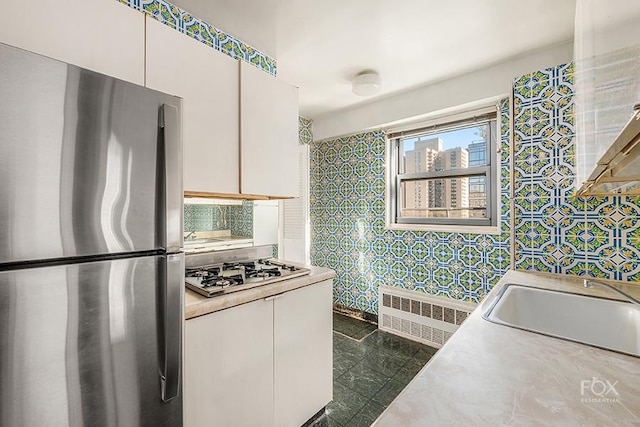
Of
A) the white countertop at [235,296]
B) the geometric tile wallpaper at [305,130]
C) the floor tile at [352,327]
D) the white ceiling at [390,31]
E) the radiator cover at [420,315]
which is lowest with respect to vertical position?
the floor tile at [352,327]

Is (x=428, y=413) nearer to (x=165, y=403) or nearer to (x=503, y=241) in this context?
(x=165, y=403)

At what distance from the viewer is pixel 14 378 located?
0.63 m

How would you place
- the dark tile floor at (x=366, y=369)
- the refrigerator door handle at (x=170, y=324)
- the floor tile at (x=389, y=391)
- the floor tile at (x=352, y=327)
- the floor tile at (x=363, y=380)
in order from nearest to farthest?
the refrigerator door handle at (x=170, y=324)
the dark tile floor at (x=366, y=369)
the floor tile at (x=389, y=391)
the floor tile at (x=363, y=380)
the floor tile at (x=352, y=327)

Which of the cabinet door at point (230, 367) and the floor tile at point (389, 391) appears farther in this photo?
the floor tile at point (389, 391)

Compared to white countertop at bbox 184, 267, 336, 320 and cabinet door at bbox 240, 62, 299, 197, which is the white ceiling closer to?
cabinet door at bbox 240, 62, 299, 197

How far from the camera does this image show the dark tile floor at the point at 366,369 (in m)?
1.79

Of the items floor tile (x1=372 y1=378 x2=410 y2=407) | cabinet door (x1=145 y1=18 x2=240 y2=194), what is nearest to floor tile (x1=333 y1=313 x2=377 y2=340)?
floor tile (x1=372 y1=378 x2=410 y2=407)

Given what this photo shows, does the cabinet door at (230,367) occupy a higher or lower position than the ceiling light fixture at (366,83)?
lower

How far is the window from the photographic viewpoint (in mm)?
2539

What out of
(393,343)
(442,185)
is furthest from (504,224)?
(393,343)

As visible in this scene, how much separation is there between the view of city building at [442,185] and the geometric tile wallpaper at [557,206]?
0.85 meters

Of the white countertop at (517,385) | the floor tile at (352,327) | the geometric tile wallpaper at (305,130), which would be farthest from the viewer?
the geometric tile wallpaper at (305,130)

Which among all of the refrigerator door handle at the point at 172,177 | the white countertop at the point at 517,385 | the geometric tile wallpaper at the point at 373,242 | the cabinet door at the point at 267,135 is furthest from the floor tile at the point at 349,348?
the refrigerator door handle at the point at 172,177

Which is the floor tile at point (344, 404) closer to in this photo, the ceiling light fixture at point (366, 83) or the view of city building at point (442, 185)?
the view of city building at point (442, 185)
